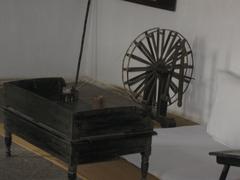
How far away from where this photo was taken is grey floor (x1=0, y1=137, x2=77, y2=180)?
360 cm

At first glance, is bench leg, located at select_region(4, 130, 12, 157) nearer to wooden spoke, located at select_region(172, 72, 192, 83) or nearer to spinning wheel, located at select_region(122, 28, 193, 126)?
spinning wheel, located at select_region(122, 28, 193, 126)

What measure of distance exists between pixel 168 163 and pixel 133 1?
2208mm

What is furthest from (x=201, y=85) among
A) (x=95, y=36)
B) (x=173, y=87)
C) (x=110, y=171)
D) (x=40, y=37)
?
(x=40, y=37)

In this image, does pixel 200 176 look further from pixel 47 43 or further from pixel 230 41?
pixel 47 43

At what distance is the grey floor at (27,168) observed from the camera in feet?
11.8

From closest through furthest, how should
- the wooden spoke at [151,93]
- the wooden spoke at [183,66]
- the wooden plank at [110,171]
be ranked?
the wooden plank at [110,171] → the wooden spoke at [183,66] → the wooden spoke at [151,93]

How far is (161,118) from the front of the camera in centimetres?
455

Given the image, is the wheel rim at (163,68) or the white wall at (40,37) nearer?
the wheel rim at (163,68)

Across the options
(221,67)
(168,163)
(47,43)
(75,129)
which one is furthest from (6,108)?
(47,43)

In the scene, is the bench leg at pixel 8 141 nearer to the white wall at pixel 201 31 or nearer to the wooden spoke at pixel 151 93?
the wooden spoke at pixel 151 93

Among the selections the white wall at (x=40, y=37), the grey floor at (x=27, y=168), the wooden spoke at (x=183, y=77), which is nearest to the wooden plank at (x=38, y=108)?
the grey floor at (x=27, y=168)

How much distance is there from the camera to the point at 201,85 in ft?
15.6

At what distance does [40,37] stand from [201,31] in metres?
1.98

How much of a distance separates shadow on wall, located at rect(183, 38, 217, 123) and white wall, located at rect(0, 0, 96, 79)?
169 centimetres
